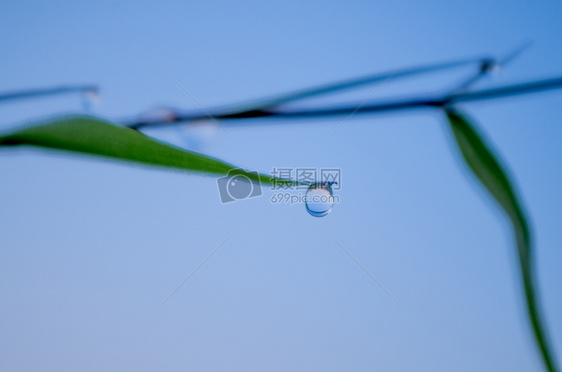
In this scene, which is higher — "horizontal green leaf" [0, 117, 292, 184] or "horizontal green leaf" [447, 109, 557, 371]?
"horizontal green leaf" [0, 117, 292, 184]

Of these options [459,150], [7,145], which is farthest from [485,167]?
[7,145]

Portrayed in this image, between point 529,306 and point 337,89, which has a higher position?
point 337,89

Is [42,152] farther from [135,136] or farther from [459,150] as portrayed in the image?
[459,150]

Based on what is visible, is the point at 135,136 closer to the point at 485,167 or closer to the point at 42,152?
the point at 42,152

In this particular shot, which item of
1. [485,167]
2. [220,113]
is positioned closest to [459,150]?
[485,167]
